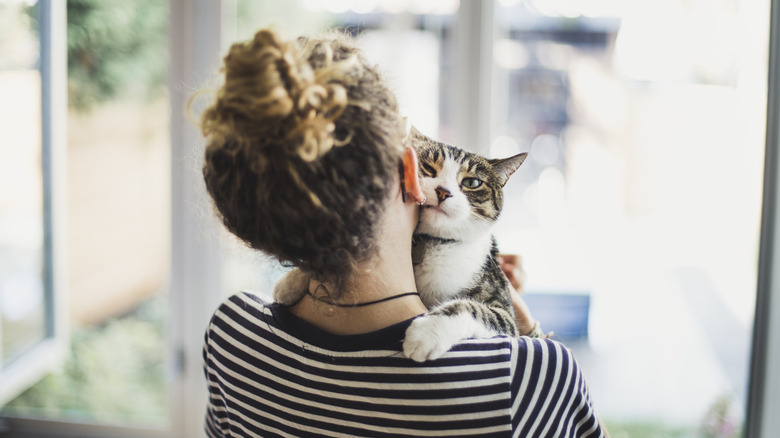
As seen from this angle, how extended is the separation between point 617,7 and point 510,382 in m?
1.36

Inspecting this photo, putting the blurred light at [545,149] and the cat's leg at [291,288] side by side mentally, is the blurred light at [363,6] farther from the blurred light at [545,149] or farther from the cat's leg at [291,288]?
the cat's leg at [291,288]

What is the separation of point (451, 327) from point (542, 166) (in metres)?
1.13

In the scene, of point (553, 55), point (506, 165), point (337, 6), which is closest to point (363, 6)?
point (337, 6)

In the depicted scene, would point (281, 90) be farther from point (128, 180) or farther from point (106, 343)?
point (106, 343)

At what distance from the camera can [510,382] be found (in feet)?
2.27

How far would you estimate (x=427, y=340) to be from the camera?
69 centimetres

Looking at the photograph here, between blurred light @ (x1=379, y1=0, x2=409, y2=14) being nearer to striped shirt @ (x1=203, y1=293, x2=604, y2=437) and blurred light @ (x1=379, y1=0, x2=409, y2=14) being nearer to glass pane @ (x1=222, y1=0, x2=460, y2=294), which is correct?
glass pane @ (x1=222, y1=0, x2=460, y2=294)

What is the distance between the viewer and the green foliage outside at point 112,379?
6.72 feet

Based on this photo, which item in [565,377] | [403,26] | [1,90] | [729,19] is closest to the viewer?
[565,377]

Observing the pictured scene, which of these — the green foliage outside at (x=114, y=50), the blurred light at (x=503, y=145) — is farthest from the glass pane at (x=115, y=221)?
the blurred light at (x=503, y=145)

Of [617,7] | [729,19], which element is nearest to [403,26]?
[617,7]

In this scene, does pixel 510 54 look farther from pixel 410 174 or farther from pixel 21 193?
pixel 21 193

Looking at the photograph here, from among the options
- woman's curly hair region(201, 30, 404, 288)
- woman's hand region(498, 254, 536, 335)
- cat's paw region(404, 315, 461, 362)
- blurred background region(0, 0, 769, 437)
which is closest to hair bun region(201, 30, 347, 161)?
woman's curly hair region(201, 30, 404, 288)

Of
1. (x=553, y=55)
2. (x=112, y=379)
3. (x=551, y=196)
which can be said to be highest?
(x=553, y=55)
